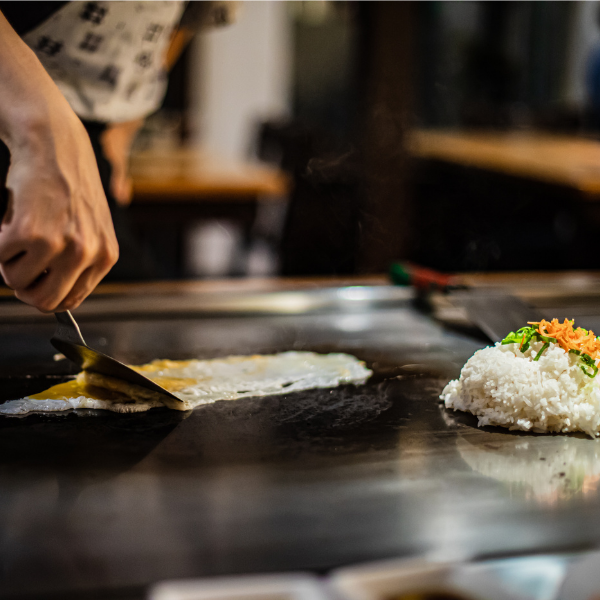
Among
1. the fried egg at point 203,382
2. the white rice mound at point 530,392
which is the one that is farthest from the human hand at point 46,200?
the white rice mound at point 530,392

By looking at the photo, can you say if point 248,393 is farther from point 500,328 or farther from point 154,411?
point 500,328

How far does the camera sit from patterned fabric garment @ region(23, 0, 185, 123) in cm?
119

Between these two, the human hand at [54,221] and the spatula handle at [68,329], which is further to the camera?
the spatula handle at [68,329]

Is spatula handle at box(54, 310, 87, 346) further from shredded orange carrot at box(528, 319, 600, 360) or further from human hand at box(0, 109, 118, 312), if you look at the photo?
shredded orange carrot at box(528, 319, 600, 360)

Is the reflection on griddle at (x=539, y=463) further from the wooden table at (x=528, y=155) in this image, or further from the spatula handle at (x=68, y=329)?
the wooden table at (x=528, y=155)

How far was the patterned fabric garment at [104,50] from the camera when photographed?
119 cm

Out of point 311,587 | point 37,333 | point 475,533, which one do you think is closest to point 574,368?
point 475,533

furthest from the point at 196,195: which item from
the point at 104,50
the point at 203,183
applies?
the point at 104,50

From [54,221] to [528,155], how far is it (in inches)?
128

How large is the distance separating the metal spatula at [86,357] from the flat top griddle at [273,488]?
0.12ft

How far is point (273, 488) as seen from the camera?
583 millimetres

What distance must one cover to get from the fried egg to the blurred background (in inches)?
26.5

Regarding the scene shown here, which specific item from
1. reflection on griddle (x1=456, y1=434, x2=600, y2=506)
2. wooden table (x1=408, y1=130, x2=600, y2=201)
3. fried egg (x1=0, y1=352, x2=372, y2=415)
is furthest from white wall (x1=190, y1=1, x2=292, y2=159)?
reflection on griddle (x1=456, y1=434, x2=600, y2=506)

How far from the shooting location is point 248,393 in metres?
0.81
